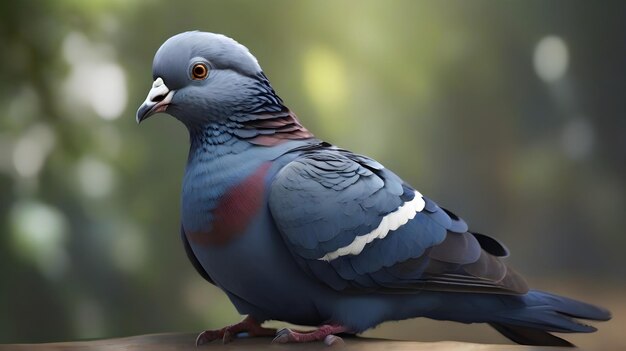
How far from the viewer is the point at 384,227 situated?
143 cm

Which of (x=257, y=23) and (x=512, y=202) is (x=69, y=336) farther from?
(x=512, y=202)

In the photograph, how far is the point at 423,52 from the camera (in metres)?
2.83

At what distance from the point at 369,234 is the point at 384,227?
0.03m

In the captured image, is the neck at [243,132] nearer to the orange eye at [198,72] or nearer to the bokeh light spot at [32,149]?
the orange eye at [198,72]

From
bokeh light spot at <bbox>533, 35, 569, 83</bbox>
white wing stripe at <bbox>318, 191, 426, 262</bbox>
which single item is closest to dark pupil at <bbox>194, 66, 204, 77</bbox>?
white wing stripe at <bbox>318, 191, 426, 262</bbox>

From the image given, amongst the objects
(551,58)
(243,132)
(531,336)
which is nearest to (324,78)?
(551,58)

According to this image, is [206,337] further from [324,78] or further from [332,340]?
[324,78]

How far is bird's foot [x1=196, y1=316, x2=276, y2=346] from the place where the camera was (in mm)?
1496

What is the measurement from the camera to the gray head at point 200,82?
1.44 meters

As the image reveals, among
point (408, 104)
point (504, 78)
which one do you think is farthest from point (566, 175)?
point (408, 104)

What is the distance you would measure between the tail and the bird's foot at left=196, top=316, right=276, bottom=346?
42cm

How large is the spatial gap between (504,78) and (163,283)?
135 centimetres

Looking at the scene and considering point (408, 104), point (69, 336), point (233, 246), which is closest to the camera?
point (233, 246)

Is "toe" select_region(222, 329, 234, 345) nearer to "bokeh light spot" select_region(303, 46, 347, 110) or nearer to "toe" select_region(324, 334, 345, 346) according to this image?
"toe" select_region(324, 334, 345, 346)
